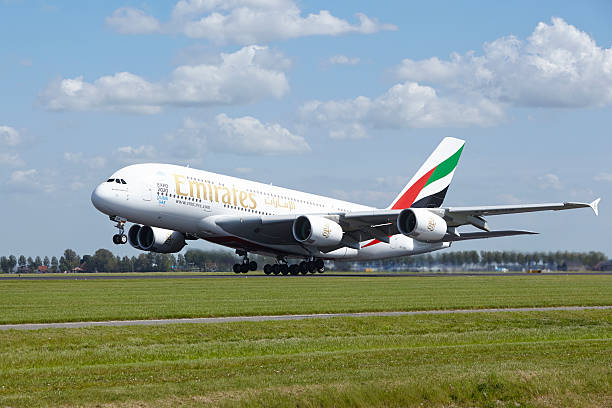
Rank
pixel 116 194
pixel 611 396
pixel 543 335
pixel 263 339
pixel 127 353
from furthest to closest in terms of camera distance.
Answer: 1. pixel 116 194
2. pixel 543 335
3. pixel 263 339
4. pixel 127 353
5. pixel 611 396

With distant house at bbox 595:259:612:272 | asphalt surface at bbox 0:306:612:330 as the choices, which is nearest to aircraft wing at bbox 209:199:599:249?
asphalt surface at bbox 0:306:612:330

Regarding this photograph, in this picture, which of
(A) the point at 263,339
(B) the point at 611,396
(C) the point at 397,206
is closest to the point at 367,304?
(A) the point at 263,339

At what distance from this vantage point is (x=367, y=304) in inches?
1200

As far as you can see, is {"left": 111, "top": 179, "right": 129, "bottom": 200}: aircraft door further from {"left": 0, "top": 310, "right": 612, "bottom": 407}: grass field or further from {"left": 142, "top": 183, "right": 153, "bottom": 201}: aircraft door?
{"left": 0, "top": 310, "right": 612, "bottom": 407}: grass field

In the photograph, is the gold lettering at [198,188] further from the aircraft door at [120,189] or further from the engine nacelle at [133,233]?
the engine nacelle at [133,233]

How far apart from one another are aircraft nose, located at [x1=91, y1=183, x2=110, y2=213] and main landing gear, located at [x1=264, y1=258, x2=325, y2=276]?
15.6 metres

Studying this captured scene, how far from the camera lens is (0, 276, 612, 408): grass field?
13.5 meters

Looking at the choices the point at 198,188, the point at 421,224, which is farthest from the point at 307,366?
the point at 198,188

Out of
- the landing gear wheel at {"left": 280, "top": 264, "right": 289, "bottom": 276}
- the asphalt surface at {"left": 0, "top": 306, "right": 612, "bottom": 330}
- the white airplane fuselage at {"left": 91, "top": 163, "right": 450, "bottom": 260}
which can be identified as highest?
the white airplane fuselage at {"left": 91, "top": 163, "right": 450, "bottom": 260}

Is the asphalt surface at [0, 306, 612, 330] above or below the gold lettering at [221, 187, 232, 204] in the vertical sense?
below

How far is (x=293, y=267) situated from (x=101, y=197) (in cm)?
1700

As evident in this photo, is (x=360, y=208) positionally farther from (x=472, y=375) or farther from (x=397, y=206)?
(x=472, y=375)

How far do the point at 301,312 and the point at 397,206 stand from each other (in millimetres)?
39042

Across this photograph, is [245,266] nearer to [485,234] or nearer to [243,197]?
[243,197]
